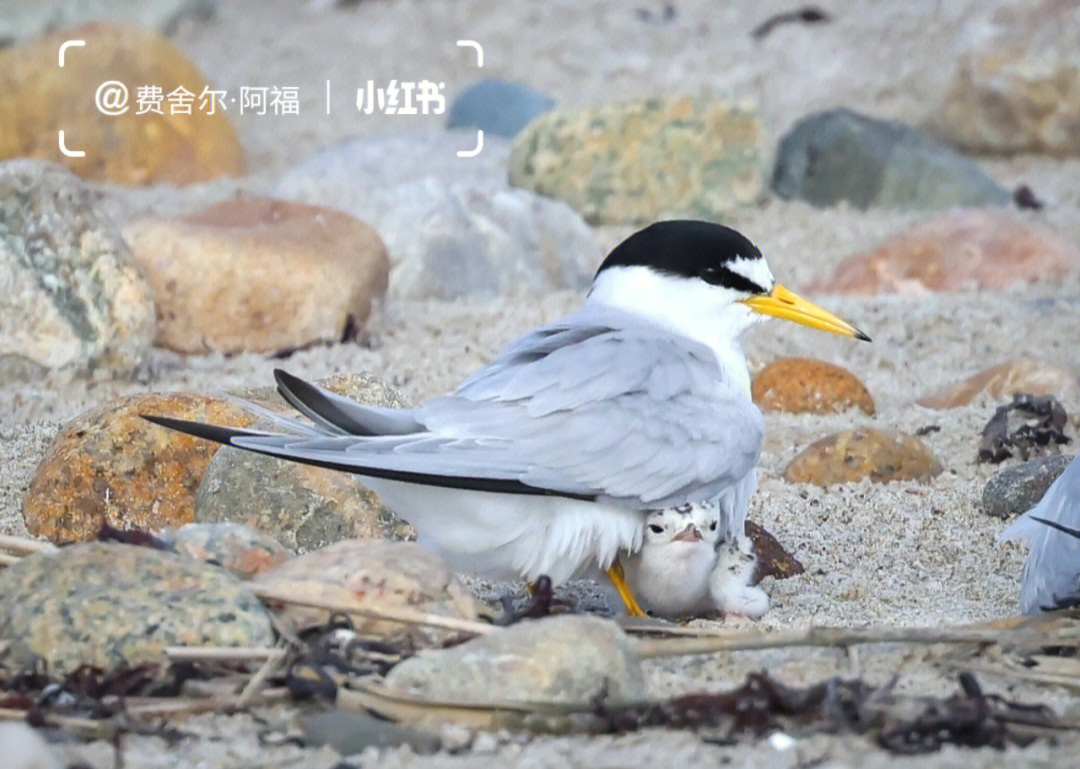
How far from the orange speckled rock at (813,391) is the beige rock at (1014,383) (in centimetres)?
24

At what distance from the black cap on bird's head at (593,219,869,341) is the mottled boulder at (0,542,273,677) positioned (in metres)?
1.22

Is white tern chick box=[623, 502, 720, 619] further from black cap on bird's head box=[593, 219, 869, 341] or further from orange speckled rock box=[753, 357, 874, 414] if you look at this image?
orange speckled rock box=[753, 357, 874, 414]

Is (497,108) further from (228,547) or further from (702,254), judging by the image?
(228,547)

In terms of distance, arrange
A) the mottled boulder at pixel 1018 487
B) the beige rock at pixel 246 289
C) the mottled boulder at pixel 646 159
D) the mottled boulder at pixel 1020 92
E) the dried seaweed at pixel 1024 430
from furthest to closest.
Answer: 1. the mottled boulder at pixel 1020 92
2. the mottled boulder at pixel 646 159
3. the beige rock at pixel 246 289
4. the dried seaweed at pixel 1024 430
5. the mottled boulder at pixel 1018 487

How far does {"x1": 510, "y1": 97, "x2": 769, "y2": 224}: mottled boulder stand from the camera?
6.77m

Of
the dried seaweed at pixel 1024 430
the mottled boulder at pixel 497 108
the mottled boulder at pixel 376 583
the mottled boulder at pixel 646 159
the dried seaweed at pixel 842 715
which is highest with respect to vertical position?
the mottled boulder at pixel 497 108

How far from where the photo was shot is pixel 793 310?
332cm

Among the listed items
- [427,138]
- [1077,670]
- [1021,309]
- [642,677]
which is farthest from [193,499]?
[427,138]

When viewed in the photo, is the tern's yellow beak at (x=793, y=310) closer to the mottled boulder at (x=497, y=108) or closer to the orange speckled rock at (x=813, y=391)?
the orange speckled rock at (x=813, y=391)

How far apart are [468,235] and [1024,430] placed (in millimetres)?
2455

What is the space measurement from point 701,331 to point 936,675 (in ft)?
3.39

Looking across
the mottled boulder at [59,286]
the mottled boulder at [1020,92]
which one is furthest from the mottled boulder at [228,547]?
the mottled boulder at [1020,92]

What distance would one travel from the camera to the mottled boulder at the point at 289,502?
3262 mm

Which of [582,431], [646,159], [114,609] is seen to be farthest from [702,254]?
[646,159]
